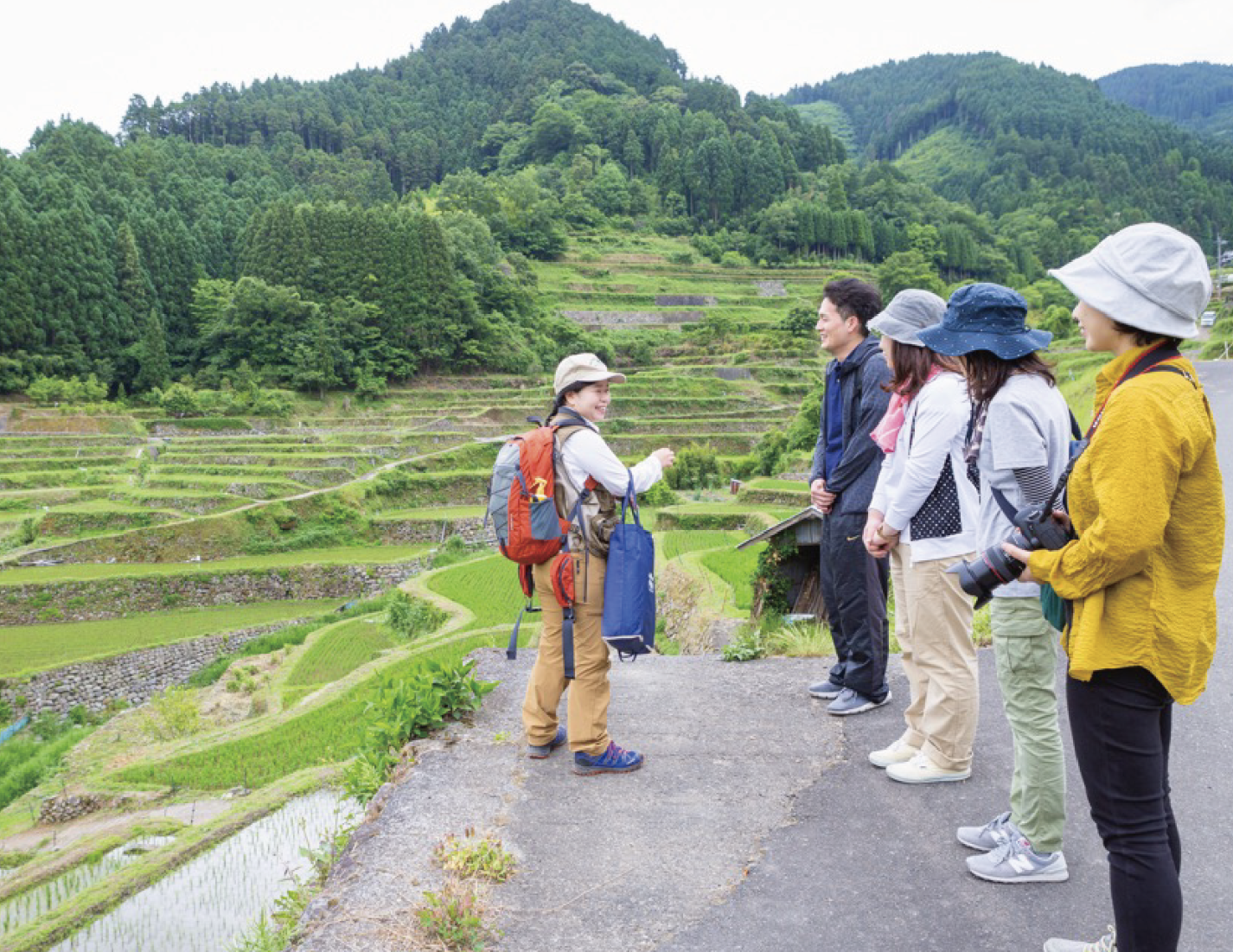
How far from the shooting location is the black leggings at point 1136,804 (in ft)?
7.82

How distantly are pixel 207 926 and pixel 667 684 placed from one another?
290 centimetres

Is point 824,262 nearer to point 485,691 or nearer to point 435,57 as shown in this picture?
point 485,691

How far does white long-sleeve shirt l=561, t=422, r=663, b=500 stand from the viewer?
418 centimetres

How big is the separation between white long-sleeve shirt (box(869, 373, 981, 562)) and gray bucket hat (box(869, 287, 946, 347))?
0.27m

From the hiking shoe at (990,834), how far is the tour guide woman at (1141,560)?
907 mm

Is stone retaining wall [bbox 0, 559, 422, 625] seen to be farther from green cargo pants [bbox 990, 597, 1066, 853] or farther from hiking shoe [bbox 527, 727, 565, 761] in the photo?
green cargo pants [bbox 990, 597, 1066, 853]

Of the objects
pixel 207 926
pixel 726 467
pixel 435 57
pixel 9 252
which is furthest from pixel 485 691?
pixel 435 57

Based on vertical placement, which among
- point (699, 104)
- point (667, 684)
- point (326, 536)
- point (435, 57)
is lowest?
point (326, 536)

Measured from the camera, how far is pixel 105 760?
11.4 m

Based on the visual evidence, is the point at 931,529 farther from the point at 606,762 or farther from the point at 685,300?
the point at 685,300

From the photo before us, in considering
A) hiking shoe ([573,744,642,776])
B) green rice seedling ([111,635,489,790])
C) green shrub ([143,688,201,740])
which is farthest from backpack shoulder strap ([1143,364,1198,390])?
green shrub ([143,688,201,740])

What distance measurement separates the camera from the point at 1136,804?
2422 mm

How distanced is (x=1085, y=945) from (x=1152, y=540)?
4.40ft

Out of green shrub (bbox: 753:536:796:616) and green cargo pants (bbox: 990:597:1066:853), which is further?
green shrub (bbox: 753:536:796:616)
